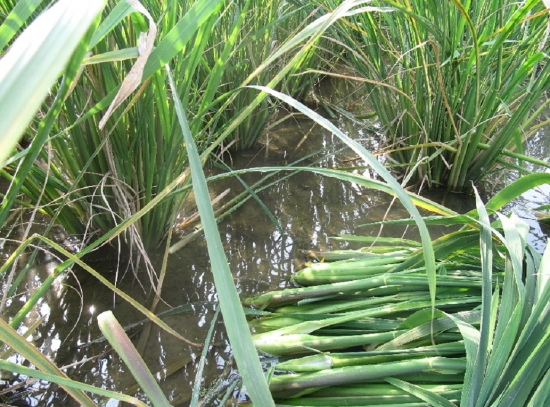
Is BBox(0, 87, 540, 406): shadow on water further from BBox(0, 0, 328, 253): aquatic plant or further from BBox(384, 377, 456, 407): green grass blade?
BBox(384, 377, 456, 407): green grass blade

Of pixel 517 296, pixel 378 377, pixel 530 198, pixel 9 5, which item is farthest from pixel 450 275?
pixel 9 5

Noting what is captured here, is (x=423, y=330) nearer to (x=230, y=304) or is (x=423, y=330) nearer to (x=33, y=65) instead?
(x=230, y=304)

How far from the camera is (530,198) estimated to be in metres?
1.80

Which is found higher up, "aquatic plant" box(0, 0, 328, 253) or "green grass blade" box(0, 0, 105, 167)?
"green grass blade" box(0, 0, 105, 167)

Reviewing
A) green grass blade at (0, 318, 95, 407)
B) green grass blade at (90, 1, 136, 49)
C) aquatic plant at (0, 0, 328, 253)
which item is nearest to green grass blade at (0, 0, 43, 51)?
green grass blade at (90, 1, 136, 49)

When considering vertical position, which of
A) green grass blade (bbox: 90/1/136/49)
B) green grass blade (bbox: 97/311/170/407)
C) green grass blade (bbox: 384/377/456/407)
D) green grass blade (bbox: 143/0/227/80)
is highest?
green grass blade (bbox: 90/1/136/49)

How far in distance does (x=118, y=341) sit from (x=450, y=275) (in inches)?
30.4

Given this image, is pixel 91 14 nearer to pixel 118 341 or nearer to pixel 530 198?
pixel 118 341

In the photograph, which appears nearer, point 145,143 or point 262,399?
point 262,399

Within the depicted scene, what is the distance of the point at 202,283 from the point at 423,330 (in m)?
0.66

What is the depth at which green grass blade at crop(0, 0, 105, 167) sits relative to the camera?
205mm

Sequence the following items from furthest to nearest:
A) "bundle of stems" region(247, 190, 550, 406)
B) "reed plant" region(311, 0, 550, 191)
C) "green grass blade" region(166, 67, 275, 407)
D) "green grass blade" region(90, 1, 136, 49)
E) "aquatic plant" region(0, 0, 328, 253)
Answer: "reed plant" region(311, 0, 550, 191), "aquatic plant" region(0, 0, 328, 253), "bundle of stems" region(247, 190, 550, 406), "green grass blade" region(90, 1, 136, 49), "green grass blade" region(166, 67, 275, 407)

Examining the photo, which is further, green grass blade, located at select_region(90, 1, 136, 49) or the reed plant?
the reed plant

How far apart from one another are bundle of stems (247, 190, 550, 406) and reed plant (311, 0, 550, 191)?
0.43 meters
